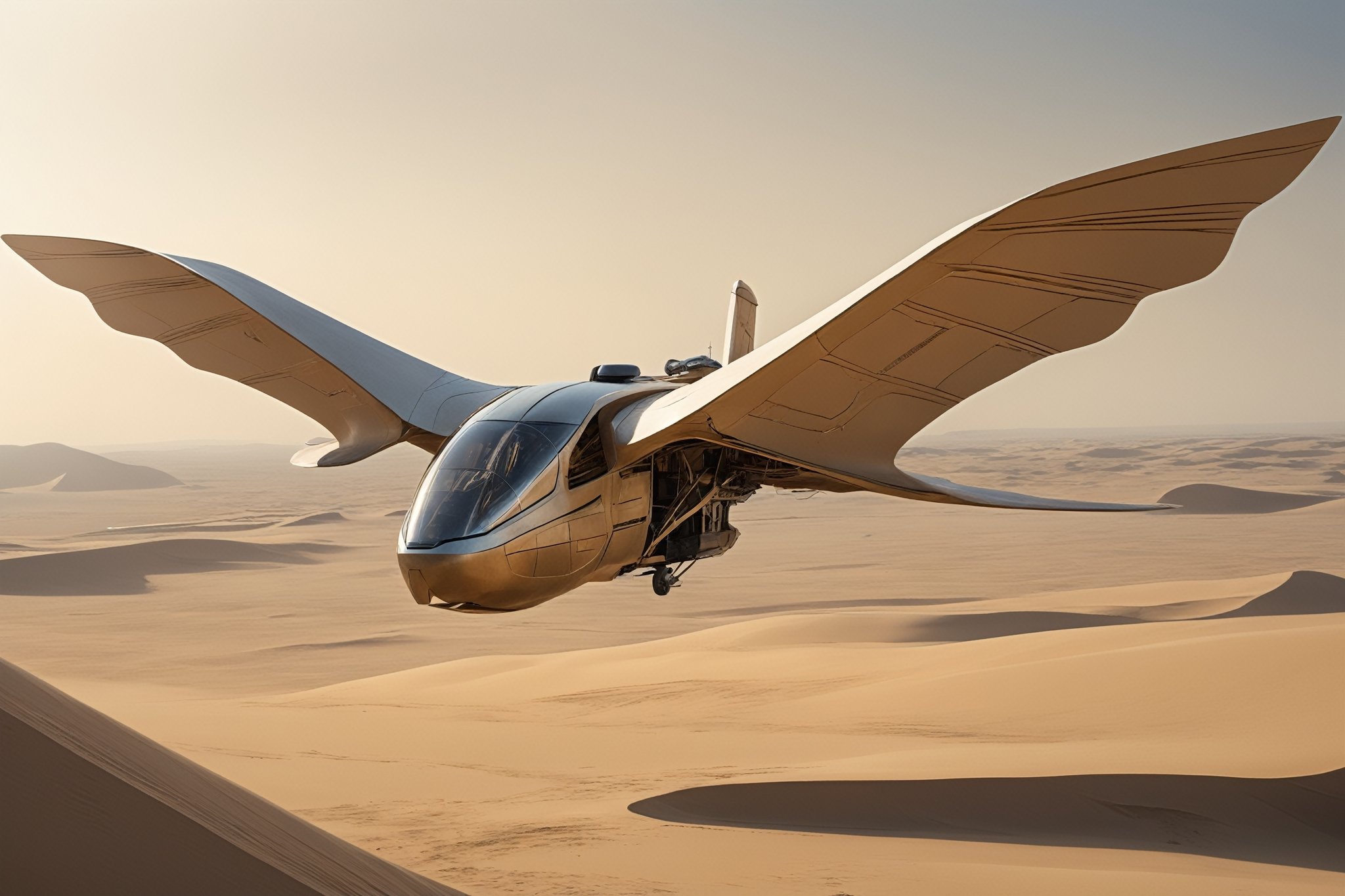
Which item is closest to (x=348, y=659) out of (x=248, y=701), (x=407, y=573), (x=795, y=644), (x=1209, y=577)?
(x=248, y=701)

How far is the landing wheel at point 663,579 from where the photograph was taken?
10758 mm

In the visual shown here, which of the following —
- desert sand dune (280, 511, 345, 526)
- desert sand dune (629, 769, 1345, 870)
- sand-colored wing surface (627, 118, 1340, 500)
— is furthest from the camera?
desert sand dune (280, 511, 345, 526)

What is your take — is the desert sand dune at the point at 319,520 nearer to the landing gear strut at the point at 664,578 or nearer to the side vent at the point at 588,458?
the landing gear strut at the point at 664,578

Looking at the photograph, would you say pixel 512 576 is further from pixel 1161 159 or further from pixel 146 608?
pixel 146 608

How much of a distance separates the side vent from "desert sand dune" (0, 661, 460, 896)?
140 inches

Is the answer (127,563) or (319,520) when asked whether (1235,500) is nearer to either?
(319,520)

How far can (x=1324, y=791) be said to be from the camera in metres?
16.4

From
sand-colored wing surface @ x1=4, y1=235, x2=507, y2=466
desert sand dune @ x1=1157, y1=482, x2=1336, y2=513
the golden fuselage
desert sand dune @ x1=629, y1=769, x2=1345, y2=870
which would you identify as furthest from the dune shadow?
desert sand dune @ x1=1157, y1=482, x2=1336, y2=513

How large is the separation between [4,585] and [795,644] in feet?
161

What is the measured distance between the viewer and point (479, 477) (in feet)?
29.1

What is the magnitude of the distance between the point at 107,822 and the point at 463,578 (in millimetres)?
3265

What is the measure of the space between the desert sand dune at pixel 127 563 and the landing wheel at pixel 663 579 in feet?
205

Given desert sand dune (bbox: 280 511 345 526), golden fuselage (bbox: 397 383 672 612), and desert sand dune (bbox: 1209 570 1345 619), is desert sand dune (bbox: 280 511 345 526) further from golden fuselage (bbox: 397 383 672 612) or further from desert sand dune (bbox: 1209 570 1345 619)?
golden fuselage (bbox: 397 383 672 612)

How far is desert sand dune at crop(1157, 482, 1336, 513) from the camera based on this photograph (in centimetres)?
9481
